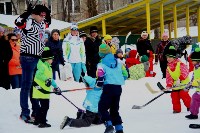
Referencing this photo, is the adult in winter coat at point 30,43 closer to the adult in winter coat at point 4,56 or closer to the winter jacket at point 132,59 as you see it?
the adult in winter coat at point 4,56

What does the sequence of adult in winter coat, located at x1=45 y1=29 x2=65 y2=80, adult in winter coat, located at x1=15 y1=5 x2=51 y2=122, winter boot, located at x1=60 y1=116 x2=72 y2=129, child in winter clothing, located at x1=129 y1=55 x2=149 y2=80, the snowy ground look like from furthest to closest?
child in winter clothing, located at x1=129 y1=55 x2=149 y2=80
adult in winter coat, located at x1=45 y1=29 x2=65 y2=80
adult in winter coat, located at x1=15 y1=5 x2=51 y2=122
winter boot, located at x1=60 y1=116 x2=72 y2=129
the snowy ground

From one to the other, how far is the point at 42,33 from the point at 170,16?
69.7 feet

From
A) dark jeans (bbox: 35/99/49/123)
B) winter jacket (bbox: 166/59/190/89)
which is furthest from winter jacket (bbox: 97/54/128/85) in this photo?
winter jacket (bbox: 166/59/190/89)

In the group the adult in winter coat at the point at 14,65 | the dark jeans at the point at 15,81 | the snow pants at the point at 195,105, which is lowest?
the snow pants at the point at 195,105

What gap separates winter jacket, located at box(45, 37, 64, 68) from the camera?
9.99m

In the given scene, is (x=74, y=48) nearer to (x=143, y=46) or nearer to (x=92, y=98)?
(x=143, y=46)

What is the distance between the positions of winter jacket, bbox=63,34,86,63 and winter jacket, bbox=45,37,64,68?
1.25 feet

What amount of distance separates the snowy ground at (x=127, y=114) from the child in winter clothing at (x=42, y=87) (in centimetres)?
19

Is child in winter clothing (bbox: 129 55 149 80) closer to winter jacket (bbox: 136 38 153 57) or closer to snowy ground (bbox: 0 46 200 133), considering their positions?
winter jacket (bbox: 136 38 153 57)

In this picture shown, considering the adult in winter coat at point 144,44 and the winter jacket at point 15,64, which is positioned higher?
the adult in winter coat at point 144,44

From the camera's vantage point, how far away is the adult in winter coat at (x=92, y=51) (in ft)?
35.8

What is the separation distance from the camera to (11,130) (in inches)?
250

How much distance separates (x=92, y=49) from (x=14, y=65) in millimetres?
2430

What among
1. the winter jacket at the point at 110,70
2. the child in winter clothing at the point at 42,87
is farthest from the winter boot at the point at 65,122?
the winter jacket at the point at 110,70
